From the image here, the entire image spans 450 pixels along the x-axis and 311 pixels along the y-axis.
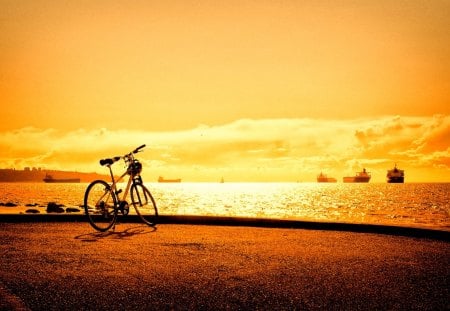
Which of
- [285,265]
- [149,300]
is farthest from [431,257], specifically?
[149,300]

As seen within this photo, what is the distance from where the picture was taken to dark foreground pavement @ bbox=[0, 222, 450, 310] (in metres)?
4.56

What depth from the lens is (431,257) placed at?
696cm

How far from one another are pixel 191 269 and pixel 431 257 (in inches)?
153

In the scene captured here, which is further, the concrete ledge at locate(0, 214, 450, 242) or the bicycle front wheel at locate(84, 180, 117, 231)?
the bicycle front wheel at locate(84, 180, 117, 231)

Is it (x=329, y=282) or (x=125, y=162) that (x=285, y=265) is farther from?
(x=125, y=162)

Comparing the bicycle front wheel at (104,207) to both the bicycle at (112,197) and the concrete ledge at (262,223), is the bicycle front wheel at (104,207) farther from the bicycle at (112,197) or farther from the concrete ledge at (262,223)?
the concrete ledge at (262,223)

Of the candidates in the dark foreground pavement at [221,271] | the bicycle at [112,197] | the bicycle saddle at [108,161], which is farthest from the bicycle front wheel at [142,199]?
the dark foreground pavement at [221,271]

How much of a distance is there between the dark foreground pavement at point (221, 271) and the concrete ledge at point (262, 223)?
446 mm

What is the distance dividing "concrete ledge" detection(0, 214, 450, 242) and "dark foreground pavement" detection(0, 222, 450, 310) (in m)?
0.45

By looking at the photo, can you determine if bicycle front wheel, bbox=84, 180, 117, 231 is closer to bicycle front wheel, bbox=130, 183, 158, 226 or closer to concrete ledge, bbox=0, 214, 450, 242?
bicycle front wheel, bbox=130, 183, 158, 226

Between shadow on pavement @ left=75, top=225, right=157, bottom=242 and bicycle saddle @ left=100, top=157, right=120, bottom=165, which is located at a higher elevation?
bicycle saddle @ left=100, top=157, right=120, bottom=165

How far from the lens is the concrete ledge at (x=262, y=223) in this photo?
9.21m

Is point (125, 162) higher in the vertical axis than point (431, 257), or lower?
higher

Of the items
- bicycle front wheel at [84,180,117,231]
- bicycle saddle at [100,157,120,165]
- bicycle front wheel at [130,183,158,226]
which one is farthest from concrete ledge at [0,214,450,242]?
bicycle saddle at [100,157,120,165]
